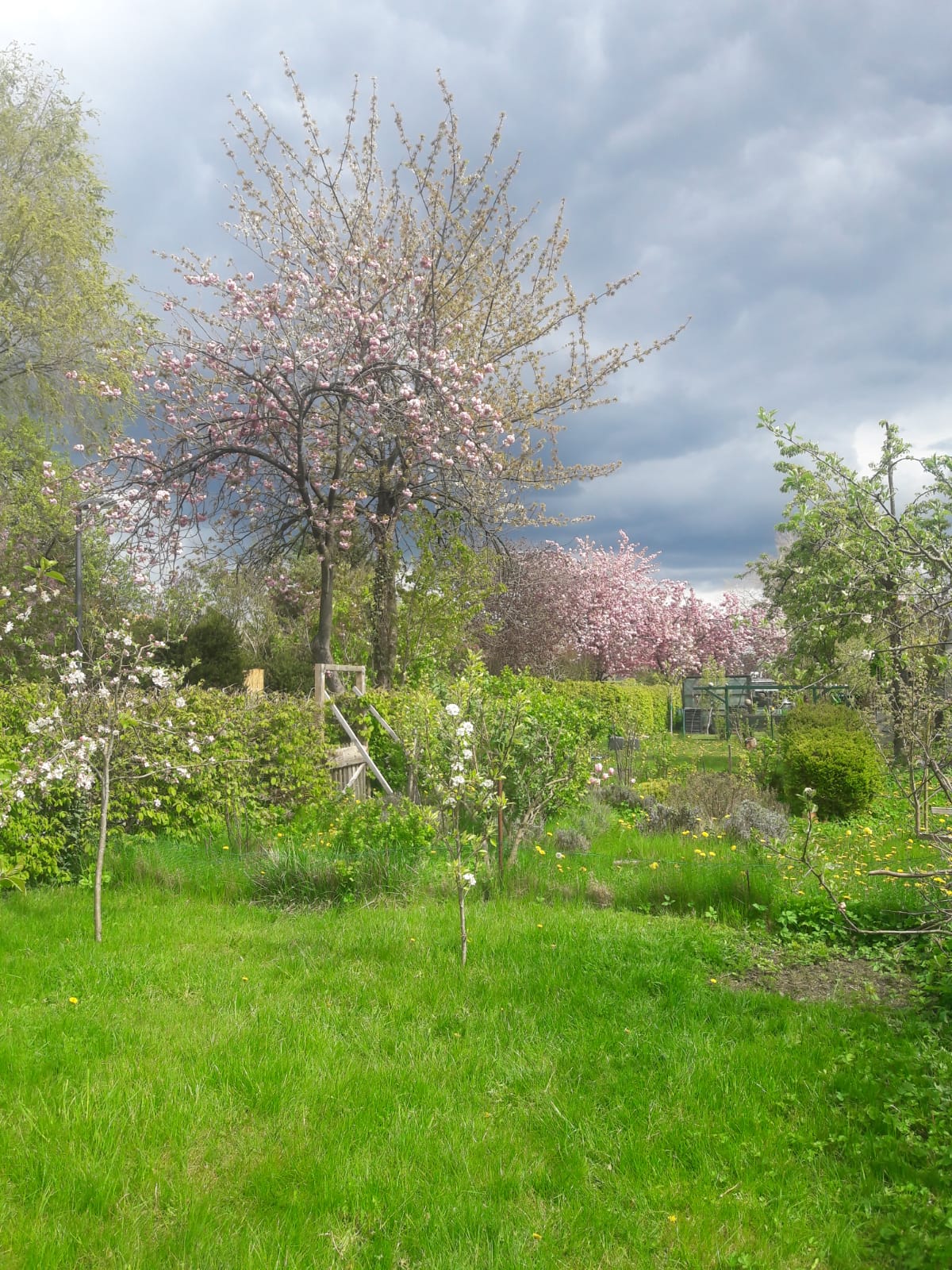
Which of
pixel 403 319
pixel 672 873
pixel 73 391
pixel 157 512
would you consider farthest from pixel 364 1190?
pixel 73 391

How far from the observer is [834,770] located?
32.1 feet

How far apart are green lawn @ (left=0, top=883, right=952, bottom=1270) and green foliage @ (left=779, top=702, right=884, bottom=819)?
18.1 ft

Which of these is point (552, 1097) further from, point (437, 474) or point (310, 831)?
point (437, 474)

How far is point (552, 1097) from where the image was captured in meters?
3.31

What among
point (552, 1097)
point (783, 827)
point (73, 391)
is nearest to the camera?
point (552, 1097)

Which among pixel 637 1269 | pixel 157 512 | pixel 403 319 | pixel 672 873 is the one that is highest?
pixel 403 319

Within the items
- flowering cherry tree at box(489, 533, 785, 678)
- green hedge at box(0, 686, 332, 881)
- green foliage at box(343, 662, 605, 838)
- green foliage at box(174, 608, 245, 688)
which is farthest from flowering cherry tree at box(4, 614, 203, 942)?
flowering cherry tree at box(489, 533, 785, 678)

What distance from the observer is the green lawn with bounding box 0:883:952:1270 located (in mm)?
2586

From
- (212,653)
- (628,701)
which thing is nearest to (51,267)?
(212,653)

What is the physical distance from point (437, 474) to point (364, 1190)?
10.9 metres

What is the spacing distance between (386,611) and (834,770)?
22.8 ft

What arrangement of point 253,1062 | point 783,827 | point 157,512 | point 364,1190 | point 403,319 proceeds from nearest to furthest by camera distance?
point 364,1190 → point 253,1062 → point 783,827 → point 157,512 → point 403,319

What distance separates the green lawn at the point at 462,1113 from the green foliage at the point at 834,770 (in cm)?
551

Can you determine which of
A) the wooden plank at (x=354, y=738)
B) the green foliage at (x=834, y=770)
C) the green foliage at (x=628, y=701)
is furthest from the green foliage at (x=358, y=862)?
the green foliage at (x=628, y=701)
